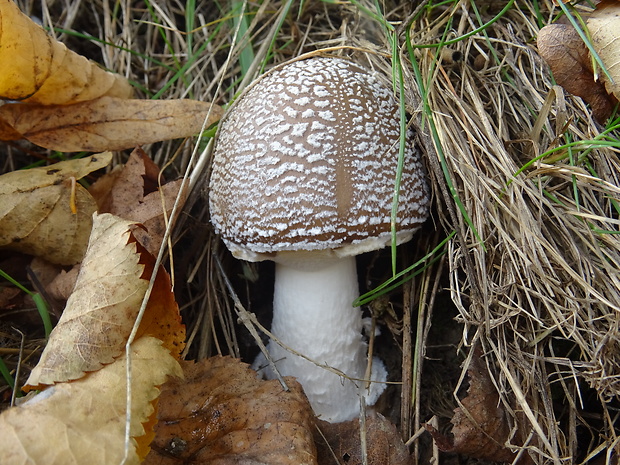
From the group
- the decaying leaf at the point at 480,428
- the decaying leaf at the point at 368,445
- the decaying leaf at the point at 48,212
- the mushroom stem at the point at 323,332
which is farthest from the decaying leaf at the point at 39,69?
the decaying leaf at the point at 480,428

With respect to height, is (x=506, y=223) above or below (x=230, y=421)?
above

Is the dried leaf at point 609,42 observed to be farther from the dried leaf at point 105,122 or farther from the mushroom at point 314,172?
the dried leaf at point 105,122

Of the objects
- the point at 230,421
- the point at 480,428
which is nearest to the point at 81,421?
the point at 230,421

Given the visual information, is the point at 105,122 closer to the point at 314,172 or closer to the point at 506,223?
the point at 314,172

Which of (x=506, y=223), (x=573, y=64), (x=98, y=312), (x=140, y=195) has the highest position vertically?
(x=573, y=64)

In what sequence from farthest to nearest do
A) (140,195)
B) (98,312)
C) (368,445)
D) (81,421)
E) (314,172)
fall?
(140,195) < (368,445) < (314,172) < (98,312) < (81,421)

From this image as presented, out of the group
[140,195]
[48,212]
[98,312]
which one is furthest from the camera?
[140,195]

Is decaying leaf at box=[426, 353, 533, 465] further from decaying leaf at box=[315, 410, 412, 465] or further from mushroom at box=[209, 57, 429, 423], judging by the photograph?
mushroom at box=[209, 57, 429, 423]
